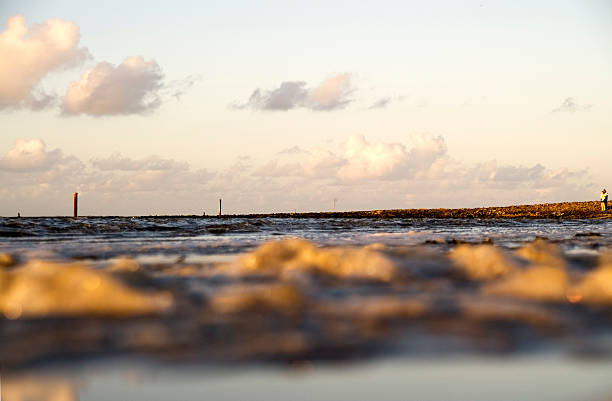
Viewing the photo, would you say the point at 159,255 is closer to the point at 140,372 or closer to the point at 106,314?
the point at 106,314

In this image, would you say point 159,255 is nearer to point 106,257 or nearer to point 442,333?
point 106,257

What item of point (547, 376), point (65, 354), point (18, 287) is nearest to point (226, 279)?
point (18, 287)

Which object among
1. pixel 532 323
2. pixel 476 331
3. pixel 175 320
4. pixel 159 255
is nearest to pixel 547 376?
pixel 476 331

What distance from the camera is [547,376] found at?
6.60 ft

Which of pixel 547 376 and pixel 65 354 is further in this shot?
pixel 65 354

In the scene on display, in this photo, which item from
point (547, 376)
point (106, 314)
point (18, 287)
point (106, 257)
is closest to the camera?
point (547, 376)

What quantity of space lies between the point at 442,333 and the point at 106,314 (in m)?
1.54

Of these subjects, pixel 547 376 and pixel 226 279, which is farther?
pixel 226 279

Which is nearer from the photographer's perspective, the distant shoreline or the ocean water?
the ocean water

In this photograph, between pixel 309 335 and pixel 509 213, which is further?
pixel 509 213

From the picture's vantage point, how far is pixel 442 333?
2.50 m

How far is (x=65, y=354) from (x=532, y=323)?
1.92m

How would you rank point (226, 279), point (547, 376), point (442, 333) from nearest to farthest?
point (547, 376) → point (442, 333) → point (226, 279)

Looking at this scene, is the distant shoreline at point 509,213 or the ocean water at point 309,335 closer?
the ocean water at point 309,335
